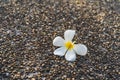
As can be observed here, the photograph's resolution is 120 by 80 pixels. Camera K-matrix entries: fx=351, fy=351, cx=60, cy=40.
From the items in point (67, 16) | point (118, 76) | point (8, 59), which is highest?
point (67, 16)

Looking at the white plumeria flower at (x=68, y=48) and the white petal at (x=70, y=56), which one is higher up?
the white plumeria flower at (x=68, y=48)

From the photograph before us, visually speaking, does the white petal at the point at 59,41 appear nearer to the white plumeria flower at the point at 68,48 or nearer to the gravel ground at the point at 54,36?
the white plumeria flower at the point at 68,48

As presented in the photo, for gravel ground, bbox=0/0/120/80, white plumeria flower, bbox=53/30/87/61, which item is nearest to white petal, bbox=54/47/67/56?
white plumeria flower, bbox=53/30/87/61

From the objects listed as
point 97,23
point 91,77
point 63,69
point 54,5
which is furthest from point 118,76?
point 54,5

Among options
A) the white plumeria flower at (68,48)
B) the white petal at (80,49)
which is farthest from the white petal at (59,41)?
the white petal at (80,49)

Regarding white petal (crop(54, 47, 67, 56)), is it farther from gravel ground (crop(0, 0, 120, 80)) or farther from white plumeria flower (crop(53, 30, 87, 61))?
gravel ground (crop(0, 0, 120, 80))

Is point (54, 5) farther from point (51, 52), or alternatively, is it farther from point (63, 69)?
point (63, 69)
